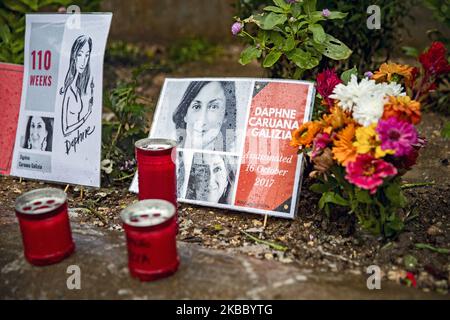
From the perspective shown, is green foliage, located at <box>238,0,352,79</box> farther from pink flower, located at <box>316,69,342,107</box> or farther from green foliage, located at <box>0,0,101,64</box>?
green foliage, located at <box>0,0,101,64</box>

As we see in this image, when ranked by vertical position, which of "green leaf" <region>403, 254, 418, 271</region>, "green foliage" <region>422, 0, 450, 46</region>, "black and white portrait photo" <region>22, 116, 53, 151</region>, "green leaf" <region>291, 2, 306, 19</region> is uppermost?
"green foliage" <region>422, 0, 450, 46</region>

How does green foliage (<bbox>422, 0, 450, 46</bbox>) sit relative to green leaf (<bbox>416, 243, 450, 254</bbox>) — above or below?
above

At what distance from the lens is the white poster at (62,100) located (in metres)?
2.79

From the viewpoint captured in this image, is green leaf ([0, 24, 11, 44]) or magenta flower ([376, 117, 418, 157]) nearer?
magenta flower ([376, 117, 418, 157])

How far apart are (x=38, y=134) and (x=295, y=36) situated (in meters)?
1.49

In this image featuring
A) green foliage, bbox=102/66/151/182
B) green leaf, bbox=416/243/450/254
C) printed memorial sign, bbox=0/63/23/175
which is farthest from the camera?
green foliage, bbox=102/66/151/182

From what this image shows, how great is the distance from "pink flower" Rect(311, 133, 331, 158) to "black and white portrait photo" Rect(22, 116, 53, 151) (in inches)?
59.4

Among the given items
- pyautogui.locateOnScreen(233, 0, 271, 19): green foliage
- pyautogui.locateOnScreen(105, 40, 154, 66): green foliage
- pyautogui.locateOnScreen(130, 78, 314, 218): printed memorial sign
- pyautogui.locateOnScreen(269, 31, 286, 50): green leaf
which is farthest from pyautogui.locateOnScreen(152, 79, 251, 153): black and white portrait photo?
pyautogui.locateOnScreen(105, 40, 154, 66): green foliage

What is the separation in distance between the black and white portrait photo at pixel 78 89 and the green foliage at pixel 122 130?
0.36 meters

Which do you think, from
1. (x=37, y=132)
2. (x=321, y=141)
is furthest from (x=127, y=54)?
(x=321, y=141)

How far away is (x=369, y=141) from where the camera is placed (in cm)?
200

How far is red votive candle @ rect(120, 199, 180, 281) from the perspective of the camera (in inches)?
74.0

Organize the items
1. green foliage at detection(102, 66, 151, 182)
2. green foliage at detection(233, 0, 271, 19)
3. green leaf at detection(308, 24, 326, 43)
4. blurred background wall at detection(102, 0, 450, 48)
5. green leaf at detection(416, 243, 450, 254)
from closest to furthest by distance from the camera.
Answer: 1. green leaf at detection(416, 243, 450, 254)
2. green leaf at detection(308, 24, 326, 43)
3. green foliage at detection(102, 66, 151, 182)
4. green foliage at detection(233, 0, 271, 19)
5. blurred background wall at detection(102, 0, 450, 48)

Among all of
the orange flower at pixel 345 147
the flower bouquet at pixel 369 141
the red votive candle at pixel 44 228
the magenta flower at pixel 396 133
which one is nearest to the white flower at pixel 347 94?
the flower bouquet at pixel 369 141
